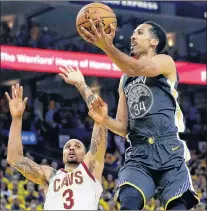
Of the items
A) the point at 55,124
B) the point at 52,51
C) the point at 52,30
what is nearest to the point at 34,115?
the point at 55,124

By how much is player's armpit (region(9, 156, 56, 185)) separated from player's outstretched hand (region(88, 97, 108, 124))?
40.4 inches

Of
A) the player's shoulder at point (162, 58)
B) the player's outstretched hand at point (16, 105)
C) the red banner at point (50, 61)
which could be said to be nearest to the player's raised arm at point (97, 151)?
the player's outstretched hand at point (16, 105)

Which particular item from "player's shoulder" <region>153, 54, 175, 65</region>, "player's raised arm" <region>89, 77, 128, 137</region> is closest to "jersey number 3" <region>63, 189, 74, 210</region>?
"player's raised arm" <region>89, 77, 128, 137</region>

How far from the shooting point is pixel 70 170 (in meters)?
5.87

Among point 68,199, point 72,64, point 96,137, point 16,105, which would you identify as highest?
point 72,64

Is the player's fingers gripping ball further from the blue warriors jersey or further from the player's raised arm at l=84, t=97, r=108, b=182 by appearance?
the player's raised arm at l=84, t=97, r=108, b=182

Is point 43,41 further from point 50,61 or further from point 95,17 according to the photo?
point 95,17

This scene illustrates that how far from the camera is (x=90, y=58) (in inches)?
723

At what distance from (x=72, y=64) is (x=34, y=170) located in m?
12.0

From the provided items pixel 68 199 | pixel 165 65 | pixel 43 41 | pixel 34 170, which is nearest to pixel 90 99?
pixel 165 65

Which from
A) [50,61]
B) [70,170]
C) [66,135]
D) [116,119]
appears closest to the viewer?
[116,119]

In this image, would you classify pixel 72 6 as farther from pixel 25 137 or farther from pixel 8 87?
pixel 25 137

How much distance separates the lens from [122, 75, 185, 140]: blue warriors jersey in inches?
207

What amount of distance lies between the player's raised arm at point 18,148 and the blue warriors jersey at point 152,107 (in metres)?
1.05
